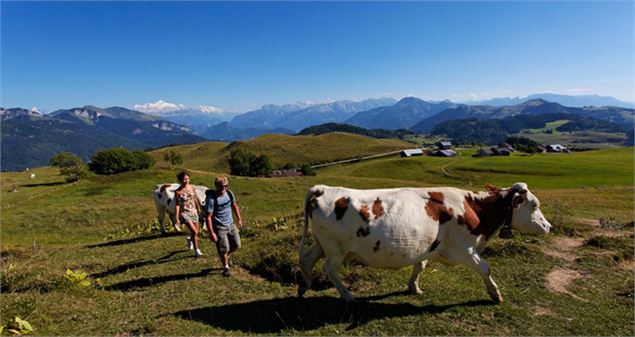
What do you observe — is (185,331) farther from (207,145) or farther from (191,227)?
(207,145)

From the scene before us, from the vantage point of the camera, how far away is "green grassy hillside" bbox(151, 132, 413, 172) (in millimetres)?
150837

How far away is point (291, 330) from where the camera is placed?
694 cm

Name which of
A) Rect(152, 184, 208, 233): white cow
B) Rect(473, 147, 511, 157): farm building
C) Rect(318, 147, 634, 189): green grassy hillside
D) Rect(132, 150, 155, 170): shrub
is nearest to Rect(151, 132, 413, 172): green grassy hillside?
Rect(473, 147, 511, 157): farm building

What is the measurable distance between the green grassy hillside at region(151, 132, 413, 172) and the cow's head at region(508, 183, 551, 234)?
436ft

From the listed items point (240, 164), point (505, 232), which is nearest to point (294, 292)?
point (505, 232)

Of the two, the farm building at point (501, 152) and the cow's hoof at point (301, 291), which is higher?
the cow's hoof at point (301, 291)

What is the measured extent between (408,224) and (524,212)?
10.1 ft

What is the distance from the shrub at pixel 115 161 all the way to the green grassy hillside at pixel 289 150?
186 ft

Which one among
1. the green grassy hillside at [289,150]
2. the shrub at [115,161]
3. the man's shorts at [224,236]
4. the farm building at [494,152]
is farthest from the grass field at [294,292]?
the green grassy hillside at [289,150]

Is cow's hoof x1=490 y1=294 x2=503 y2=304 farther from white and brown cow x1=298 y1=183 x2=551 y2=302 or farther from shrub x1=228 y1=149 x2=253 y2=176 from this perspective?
shrub x1=228 y1=149 x2=253 y2=176

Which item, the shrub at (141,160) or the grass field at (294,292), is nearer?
the grass field at (294,292)

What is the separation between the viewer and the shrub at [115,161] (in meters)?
75.2

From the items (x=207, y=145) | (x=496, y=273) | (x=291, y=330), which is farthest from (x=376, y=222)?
(x=207, y=145)

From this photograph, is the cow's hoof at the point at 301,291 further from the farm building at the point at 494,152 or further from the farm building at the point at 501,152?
the farm building at the point at 501,152
